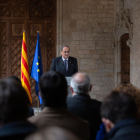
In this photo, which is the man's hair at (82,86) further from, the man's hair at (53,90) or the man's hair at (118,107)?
the man's hair at (118,107)

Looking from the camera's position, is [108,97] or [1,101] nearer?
[1,101]

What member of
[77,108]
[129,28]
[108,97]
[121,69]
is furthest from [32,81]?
[108,97]

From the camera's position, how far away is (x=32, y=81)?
7227mm

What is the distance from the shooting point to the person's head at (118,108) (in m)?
1.07

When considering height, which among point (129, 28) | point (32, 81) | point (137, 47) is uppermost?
point (129, 28)

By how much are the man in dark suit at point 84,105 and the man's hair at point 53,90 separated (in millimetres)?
401

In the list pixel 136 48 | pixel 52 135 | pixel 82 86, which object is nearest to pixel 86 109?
pixel 82 86

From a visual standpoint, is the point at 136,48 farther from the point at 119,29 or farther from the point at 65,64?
the point at 65,64

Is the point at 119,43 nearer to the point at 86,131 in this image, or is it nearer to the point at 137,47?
the point at 137,47

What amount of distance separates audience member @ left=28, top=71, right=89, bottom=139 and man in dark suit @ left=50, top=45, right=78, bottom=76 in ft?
9.13

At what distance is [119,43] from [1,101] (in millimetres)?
6552

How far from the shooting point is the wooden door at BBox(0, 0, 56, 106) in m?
7.11

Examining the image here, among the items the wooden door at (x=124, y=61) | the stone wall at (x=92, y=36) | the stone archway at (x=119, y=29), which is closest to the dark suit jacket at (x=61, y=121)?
the stone archway at (x=119, y=29)

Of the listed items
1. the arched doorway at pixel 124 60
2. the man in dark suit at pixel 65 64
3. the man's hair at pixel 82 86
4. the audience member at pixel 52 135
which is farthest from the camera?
the arched doorway at pixel 124 60
